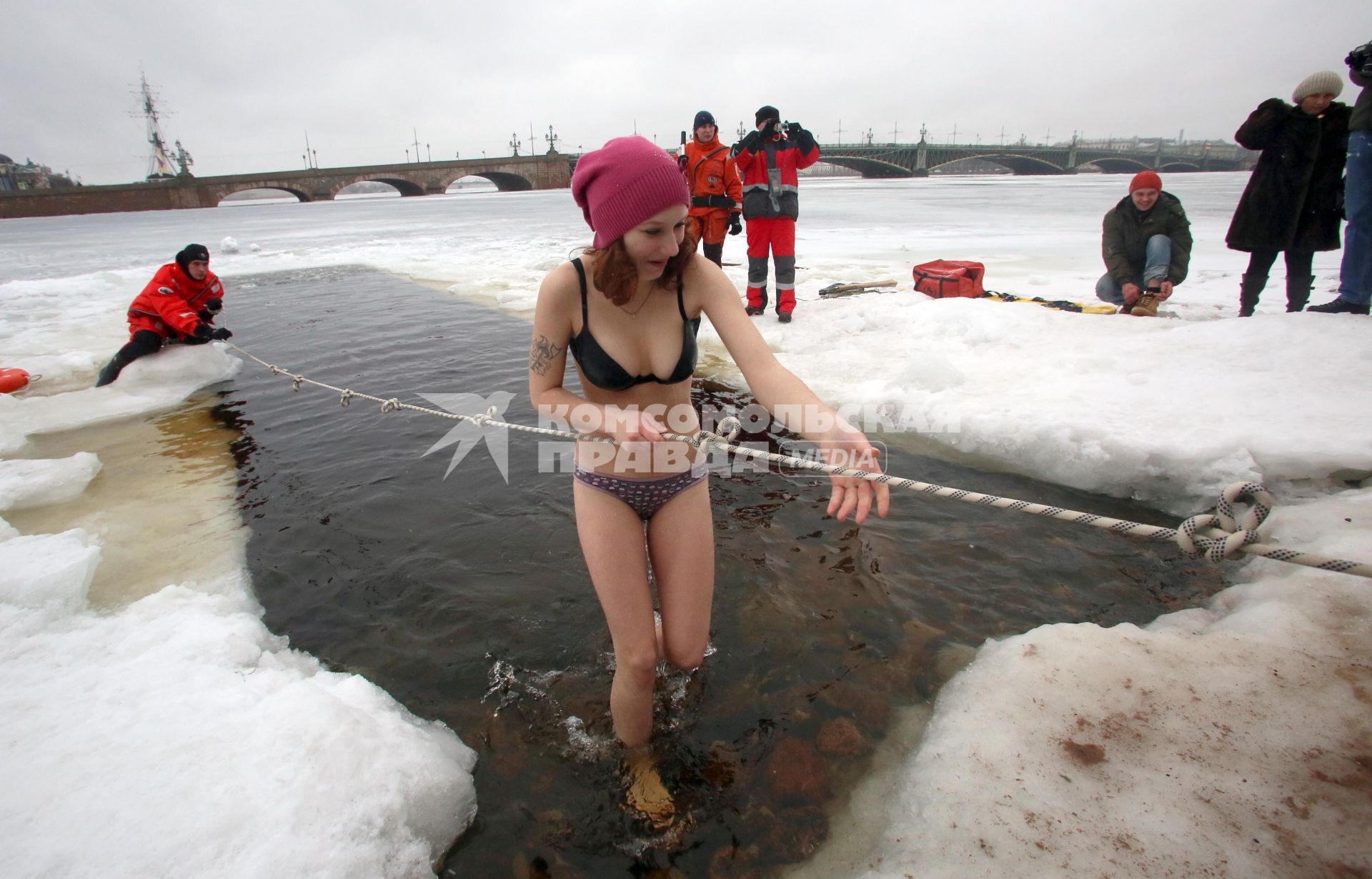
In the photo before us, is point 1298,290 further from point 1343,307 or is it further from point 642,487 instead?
point 642,487

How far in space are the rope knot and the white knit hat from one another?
6460 millimetres

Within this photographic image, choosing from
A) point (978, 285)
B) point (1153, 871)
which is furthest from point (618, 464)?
point (978, 285)

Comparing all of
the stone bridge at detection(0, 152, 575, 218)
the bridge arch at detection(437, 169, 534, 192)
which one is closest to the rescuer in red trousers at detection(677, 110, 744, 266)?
the stone bridge at detection(0, 152, 575, 218)

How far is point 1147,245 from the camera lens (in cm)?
669

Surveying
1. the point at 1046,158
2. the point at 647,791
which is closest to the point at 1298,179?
the point at 647,791

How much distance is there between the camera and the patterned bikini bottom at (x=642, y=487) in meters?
2.27

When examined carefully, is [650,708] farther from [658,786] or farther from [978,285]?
[978,285]

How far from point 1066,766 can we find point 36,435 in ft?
27.0

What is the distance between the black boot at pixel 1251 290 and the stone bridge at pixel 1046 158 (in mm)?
68072

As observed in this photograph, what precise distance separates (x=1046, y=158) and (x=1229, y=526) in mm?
92001

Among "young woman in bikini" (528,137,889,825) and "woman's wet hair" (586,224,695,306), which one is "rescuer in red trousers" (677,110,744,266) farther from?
"woman's wet hair" (586,224,695,306)

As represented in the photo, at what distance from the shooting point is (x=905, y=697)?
264cm

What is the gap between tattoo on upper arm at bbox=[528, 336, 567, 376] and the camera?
2209 mm

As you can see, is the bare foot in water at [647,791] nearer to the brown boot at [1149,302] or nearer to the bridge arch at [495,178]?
the brown boot at [1149,302]
